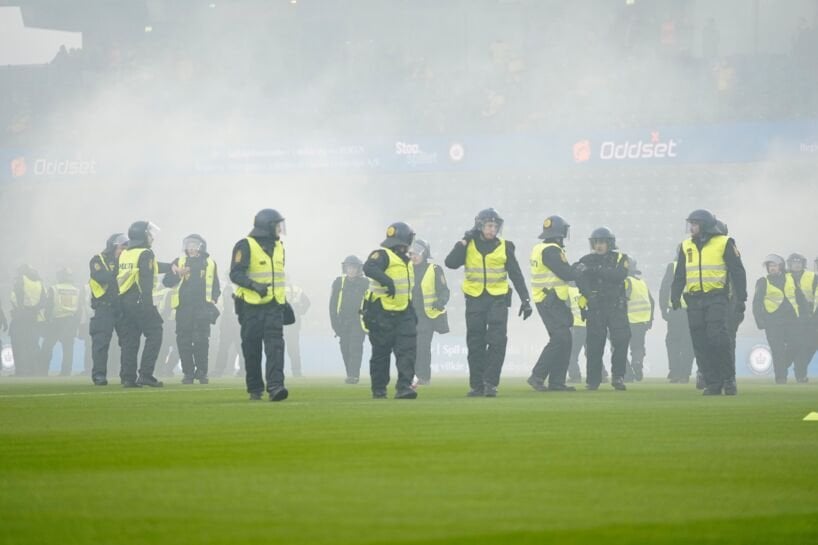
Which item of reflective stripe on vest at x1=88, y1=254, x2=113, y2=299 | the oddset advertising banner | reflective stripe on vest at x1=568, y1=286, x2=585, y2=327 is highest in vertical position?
the oddset advertising banner

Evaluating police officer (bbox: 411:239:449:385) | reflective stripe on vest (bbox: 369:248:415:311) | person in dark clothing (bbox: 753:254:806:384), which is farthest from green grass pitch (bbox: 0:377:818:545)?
person in dark clothing (bbox: 753:254:806:384)

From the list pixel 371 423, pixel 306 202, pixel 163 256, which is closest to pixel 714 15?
pixel 306 202

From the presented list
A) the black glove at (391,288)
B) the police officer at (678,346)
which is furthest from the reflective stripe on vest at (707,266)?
the police officer at (678,346)

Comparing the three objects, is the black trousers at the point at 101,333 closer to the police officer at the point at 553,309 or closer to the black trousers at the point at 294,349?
the police officer at the point at 553,309

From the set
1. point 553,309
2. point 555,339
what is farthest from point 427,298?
point 555,339

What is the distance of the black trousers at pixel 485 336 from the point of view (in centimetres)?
1606

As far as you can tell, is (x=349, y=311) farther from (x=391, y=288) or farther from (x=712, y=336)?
(x=391, y=288)

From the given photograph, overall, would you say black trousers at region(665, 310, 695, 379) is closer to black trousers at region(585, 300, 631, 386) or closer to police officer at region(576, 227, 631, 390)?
police officer at region(576, 227, 631, 390)

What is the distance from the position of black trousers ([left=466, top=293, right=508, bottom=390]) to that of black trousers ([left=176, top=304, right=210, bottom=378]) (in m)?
7.46

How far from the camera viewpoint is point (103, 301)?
20781 millimetres

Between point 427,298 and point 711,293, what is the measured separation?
6827 millimetres

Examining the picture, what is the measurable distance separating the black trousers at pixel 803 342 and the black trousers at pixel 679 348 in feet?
7.26

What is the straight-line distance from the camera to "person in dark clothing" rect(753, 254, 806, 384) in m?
25.4

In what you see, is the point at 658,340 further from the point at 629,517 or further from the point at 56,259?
the point at 629,517
